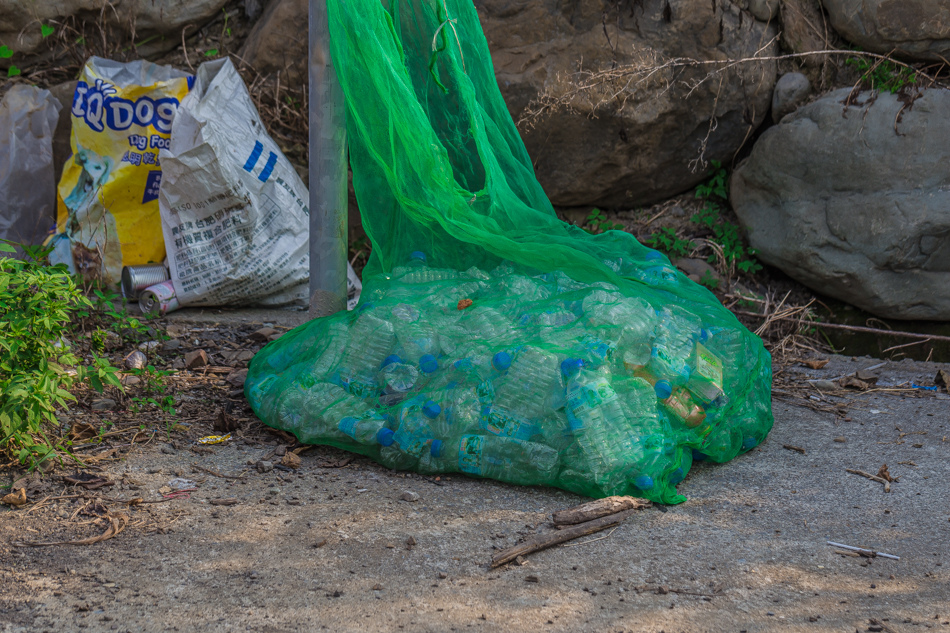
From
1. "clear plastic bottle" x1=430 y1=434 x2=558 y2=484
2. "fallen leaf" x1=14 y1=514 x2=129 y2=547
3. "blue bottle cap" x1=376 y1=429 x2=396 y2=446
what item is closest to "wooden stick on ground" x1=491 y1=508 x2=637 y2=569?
"clear plastic bottle" x1=430 y1=434 x2=558 y2=484

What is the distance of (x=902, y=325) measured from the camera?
13.0 ft

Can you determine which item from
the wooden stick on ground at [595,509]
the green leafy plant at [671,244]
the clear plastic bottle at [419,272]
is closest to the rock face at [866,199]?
the green leafy plant at [671,244]

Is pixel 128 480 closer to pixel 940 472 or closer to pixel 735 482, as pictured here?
pixel 735 482

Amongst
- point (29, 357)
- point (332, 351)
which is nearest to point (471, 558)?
point (332, 351)

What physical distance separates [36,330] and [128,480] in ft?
1.60

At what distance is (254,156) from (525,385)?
2.21 metres

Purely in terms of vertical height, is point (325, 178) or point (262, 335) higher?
point (325, 178)

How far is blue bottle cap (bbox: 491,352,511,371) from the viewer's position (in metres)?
2.32

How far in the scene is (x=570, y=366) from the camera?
2256mm

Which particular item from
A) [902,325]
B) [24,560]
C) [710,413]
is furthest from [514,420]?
[902,325]

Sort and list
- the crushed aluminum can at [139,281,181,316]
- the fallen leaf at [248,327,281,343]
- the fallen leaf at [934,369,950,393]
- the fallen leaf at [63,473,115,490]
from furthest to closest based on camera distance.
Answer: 1. the crushed aluminum can at [139,281,181,316]
2. the fallen leaf at [248,327,281,343]
3. the fallen leaf at [934,369,950,393]
4. the fallen leaf at [63,473,115,490]

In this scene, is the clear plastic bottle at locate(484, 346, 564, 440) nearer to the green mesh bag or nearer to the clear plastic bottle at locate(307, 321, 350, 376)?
the green mesh bag

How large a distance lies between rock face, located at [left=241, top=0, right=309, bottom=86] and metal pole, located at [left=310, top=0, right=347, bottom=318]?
1.69m

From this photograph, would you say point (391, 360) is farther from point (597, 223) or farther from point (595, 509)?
point (597, 223)
